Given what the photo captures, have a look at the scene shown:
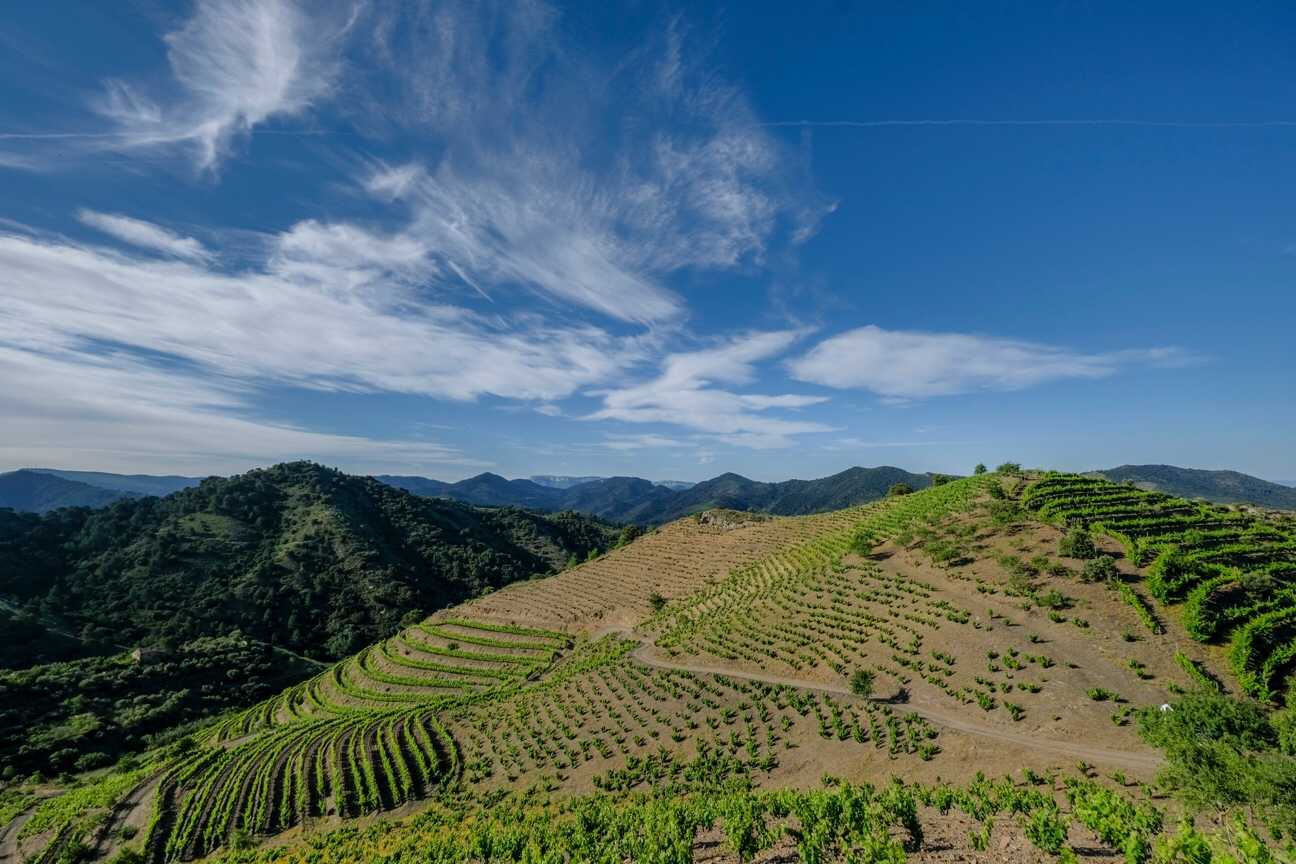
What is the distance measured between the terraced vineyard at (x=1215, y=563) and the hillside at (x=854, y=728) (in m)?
0.24

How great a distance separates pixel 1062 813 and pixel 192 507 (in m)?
245

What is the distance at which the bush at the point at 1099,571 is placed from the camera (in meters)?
41.1

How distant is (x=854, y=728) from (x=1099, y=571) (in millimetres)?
26183

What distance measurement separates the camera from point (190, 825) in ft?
131

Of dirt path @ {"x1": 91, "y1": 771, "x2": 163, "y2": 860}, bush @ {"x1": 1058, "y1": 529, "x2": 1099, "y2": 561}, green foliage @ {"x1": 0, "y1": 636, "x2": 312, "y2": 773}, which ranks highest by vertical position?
bush @ {"x1": 1058, "y1": 529, "x2": 1099, "y2": 561}

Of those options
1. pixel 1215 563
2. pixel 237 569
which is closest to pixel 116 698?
pixel 237 569

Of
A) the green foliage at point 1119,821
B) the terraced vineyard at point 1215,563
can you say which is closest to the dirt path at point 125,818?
the green foliage at point 1119,821

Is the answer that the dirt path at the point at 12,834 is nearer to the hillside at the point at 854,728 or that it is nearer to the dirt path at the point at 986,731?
the hillside at the point at 854,728

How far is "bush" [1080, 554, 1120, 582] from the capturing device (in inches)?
1617

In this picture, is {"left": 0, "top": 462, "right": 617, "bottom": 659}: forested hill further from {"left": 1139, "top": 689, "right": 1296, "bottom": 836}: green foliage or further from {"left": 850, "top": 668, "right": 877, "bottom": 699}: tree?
{"left": 1139, "top": 689, "right": 1296, "bottom": 836}: green foliage

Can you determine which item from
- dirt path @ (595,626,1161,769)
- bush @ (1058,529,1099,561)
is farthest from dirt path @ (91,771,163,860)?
bush @ (1058,529,1099,561)

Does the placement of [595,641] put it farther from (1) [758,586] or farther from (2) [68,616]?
(2) [68,616]

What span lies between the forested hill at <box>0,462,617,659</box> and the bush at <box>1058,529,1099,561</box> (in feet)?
388

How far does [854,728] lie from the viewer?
113 ft
